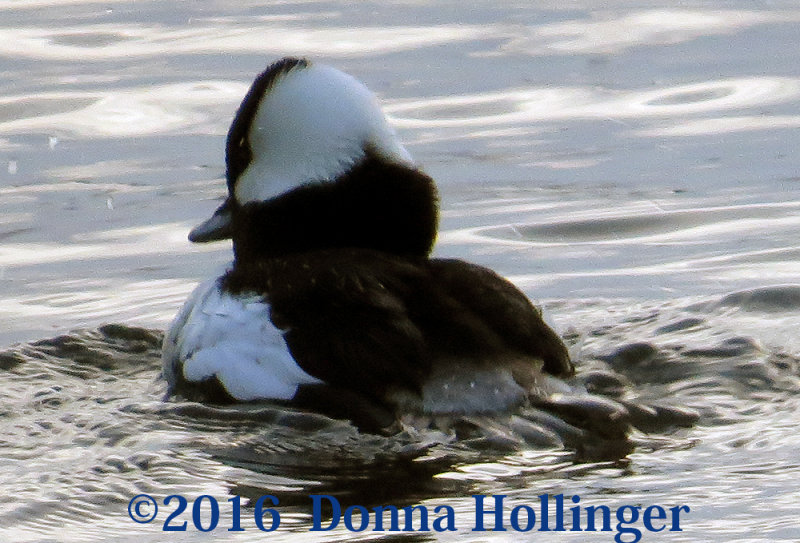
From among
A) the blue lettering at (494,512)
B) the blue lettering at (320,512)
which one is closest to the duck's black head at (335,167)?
the blue lettering at (320,512)

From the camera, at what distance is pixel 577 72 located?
36.2 feet

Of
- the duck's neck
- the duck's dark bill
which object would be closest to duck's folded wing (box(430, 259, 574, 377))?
the duck's neck

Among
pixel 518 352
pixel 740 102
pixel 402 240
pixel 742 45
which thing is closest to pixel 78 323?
pixel 402 240

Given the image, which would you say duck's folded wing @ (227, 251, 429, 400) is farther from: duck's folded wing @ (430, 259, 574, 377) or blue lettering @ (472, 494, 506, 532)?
blue lettering @ (472, 494, 506, 532)

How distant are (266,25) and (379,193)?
6315 millimetres

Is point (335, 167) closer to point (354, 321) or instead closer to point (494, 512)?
point (354, 321)

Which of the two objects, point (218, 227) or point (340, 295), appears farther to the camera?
point (218, 227)

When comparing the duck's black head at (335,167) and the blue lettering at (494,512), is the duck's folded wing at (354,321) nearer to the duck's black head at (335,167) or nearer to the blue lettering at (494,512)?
the duck's black head at (335,167)

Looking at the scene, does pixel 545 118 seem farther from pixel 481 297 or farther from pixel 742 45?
pixel 481 297

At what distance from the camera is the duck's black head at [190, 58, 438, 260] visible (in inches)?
234

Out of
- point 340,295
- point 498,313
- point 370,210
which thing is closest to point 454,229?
point 370,210

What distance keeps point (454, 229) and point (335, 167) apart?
2648 millimetres

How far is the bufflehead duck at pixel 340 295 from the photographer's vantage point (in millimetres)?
5340

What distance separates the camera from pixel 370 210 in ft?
A: 19.5
